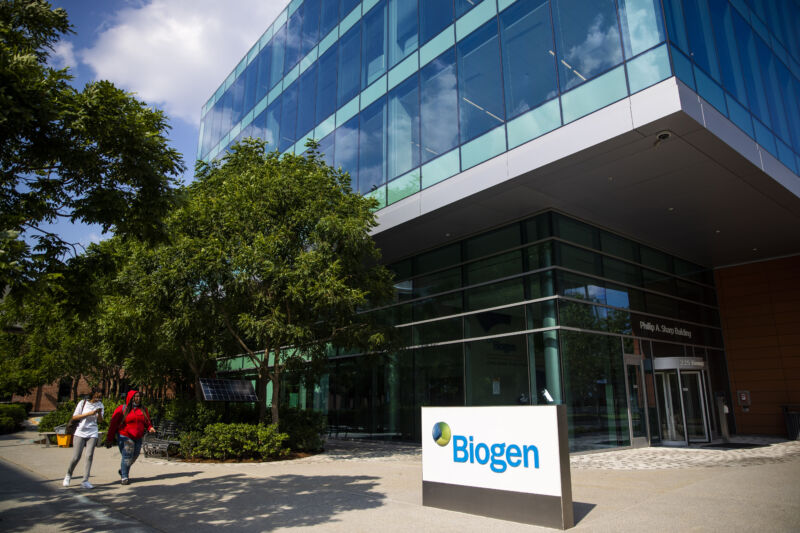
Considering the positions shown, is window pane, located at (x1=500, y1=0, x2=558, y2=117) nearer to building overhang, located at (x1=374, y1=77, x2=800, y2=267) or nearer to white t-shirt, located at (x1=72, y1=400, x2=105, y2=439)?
building overhang, located at (x1=374, y1=77, x2=800, y2=267)

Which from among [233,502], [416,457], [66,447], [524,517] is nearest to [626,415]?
[416,457]

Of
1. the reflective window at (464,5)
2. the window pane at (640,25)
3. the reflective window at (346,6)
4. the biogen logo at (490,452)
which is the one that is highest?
the reflective window at (346,6)

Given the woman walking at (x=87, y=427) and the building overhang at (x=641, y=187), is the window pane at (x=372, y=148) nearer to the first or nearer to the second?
the building overhang at (x=641, y=187)

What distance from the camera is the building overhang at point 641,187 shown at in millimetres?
11156

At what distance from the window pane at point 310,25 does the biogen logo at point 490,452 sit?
19.6 meters

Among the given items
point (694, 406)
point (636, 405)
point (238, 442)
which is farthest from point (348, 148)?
point (694, 406)

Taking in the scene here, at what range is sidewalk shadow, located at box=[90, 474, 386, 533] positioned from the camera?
6.69 meters

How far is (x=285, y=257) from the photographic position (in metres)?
14.4

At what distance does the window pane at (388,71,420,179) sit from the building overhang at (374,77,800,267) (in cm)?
141

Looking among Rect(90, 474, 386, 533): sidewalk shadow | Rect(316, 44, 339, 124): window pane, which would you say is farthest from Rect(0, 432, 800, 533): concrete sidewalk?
Rect(316, 44, 339, 124): window pane

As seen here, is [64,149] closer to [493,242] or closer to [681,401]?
[493,242]

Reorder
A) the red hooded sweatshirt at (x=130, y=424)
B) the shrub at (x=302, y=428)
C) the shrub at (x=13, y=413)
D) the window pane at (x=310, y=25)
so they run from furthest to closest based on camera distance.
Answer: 1. the shrub at (x=13, y=413)
2. the window pane at (x=310, y=25)
3. the shrub at (x=302, y=428)
4. the red hooded sweatshirt at (x=130, y=424)

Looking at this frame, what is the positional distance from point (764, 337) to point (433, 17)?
16867 mm

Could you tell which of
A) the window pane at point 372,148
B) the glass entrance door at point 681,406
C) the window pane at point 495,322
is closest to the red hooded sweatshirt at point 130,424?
the window pane at point 495,322
